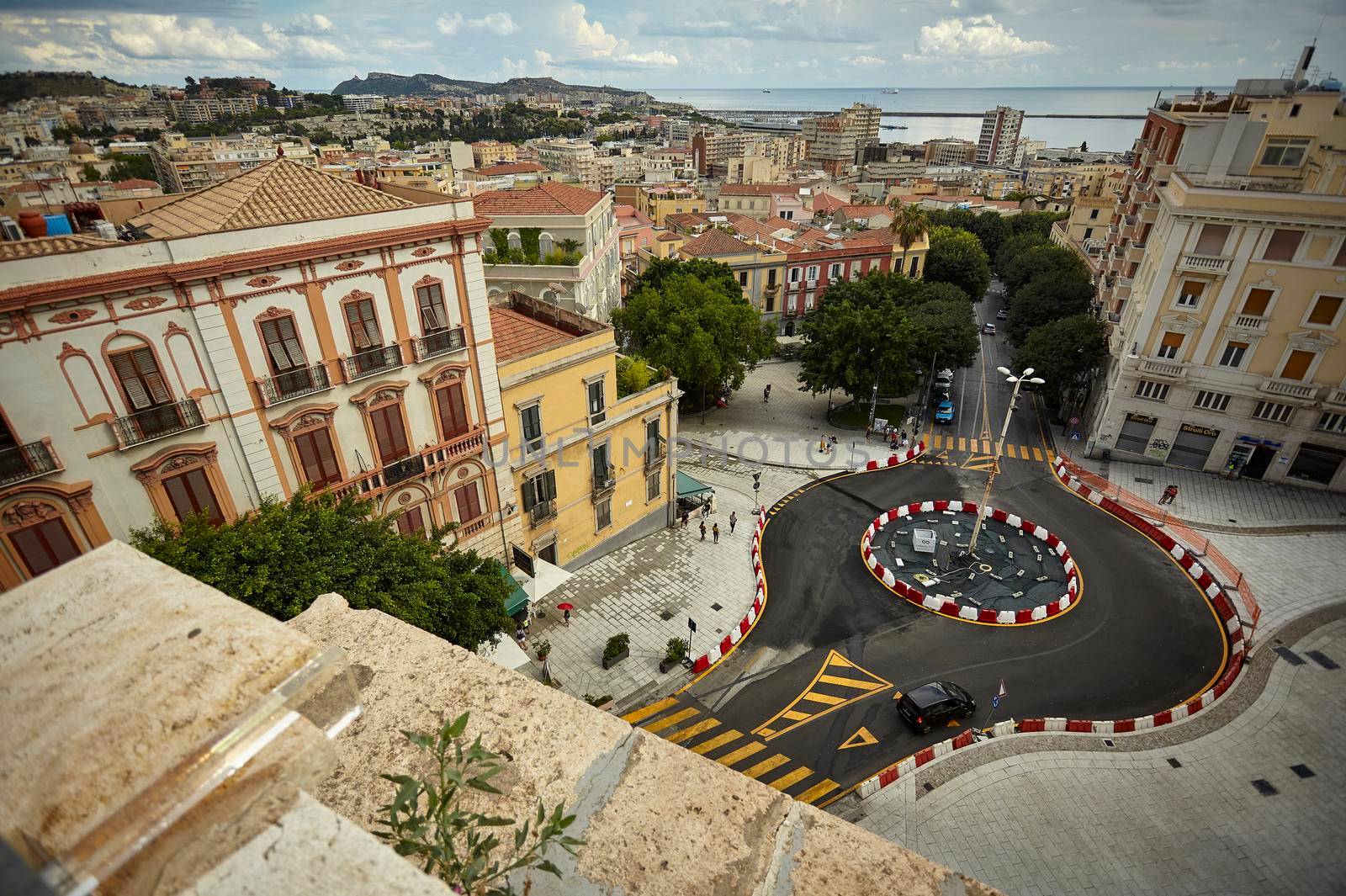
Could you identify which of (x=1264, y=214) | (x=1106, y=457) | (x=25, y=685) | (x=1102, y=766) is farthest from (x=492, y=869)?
(x=1106, y=457)

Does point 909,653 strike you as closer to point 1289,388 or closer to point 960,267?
point 1289,388

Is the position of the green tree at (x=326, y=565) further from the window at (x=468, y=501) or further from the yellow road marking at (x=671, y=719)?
the yellow road marking at (x=671, y=719)

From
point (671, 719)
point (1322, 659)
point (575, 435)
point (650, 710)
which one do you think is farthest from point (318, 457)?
point (1322, 659)

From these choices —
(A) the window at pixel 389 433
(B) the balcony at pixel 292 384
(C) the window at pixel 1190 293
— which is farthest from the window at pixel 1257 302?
(B) the balcony at pixel 292 384

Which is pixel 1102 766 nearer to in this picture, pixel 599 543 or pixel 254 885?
pixel 599 543

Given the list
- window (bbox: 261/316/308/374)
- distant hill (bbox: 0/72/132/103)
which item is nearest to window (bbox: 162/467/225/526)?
window (bbox: 261/316/308/374)

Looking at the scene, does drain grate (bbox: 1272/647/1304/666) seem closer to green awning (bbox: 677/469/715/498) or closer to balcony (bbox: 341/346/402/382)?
green awning (bbox: 677/469/715/498)
